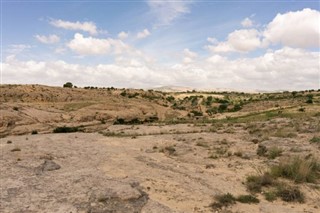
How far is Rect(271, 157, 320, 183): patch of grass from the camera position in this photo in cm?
1524

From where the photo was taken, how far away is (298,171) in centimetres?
1547

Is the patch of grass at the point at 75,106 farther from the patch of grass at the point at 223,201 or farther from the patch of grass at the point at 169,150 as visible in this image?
the patch of grass at the point at 223,201

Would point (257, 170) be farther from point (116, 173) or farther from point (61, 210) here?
point (61, 210)

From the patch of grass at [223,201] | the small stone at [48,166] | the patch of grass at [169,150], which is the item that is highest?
the patch of grass at [223,201]

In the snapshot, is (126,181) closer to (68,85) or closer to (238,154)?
(238,154)

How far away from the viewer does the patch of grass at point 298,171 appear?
1524 centimetres

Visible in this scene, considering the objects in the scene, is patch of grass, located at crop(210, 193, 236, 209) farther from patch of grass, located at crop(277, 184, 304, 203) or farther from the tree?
the tree

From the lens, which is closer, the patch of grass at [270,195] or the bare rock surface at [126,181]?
the bare rock surface at [126,181]

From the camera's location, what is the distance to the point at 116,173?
16953 millimetres

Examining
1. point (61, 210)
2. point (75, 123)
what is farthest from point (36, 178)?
point (75, 123)

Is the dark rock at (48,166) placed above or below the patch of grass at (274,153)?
below

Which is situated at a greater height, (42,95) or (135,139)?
(42,95)

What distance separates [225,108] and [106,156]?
55.2m

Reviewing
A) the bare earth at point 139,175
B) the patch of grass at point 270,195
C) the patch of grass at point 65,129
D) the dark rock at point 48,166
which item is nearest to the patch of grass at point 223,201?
the bare earth at point 139,175
